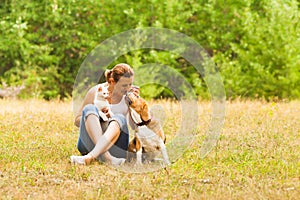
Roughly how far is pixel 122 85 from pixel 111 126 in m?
0.44

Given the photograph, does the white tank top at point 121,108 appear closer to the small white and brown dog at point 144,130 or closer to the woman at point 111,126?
the woman at point 111,126

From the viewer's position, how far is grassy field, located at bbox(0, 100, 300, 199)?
5.43m

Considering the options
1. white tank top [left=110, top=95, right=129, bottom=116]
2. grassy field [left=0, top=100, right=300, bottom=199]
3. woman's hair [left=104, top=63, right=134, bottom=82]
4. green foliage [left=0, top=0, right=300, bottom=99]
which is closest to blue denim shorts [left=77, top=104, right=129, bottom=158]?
white tank top [left=110, top=95, right=129, bottom=116]

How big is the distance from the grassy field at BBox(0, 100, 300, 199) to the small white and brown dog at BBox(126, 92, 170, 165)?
0.27m

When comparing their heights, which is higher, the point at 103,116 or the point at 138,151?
the point at 103,116

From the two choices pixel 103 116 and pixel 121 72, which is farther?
pixel 103 116

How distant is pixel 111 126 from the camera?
21.3ft

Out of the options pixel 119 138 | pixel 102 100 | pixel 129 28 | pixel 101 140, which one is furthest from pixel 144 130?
pixel 129 28

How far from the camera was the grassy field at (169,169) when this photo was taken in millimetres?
5434

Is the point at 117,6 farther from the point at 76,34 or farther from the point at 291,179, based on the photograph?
the point at 291,179

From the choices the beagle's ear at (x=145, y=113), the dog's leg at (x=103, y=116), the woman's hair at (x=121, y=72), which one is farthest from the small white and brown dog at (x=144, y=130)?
the dog's leg at (x=103, y=116)

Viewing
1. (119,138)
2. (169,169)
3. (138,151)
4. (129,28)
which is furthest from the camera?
(129,28)

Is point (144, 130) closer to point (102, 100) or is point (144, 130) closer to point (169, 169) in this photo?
point (169, 169)

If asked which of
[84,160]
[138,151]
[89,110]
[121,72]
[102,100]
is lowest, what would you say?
[84,160]
